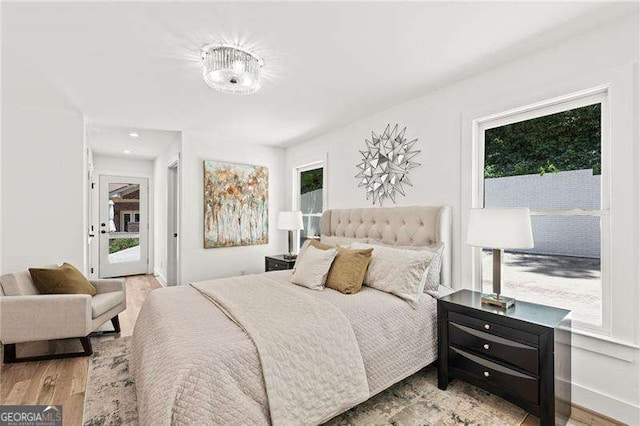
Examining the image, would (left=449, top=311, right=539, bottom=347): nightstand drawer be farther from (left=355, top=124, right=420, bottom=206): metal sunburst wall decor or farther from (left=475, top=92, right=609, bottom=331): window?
(left=355, top=124, right=420, bottom=206): metal sunburst wall decor

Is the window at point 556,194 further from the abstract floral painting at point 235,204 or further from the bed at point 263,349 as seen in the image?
the abstract floral painting at point 235,204

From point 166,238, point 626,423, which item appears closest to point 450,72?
point 626,423

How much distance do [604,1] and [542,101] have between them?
62 centimetres

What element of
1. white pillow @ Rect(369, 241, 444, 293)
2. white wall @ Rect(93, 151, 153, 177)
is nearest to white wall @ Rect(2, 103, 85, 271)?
white wall @ Rect(93, 151, 153, 177)

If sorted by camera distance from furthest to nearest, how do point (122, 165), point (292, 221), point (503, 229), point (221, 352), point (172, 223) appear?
1. point (122, 165)
2. point (172, 223)
3. point (292, 221)
4. point (503, 229)
5. point (221, 352)

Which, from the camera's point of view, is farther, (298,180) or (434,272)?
(298,180)

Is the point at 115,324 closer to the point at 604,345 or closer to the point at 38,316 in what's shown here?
the point at 38,316

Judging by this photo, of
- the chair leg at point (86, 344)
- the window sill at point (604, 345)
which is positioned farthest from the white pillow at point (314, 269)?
the chair leg at point (86, 344)

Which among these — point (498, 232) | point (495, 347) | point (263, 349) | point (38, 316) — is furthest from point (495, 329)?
point (38, 316)

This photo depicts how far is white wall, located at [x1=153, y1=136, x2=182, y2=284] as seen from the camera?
5188 millimetres

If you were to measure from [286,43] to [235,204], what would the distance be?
9.57 ft

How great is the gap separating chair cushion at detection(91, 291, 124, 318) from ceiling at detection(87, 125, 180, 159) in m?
2.19

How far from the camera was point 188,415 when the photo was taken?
123 cm

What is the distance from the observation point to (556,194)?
2209mm
